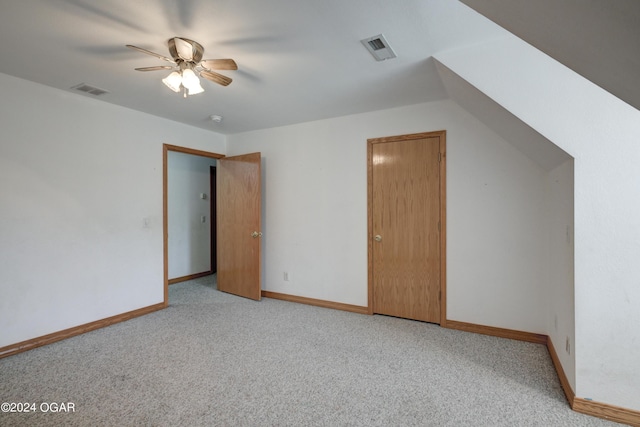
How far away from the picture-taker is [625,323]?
1779 mm

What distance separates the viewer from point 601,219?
1803mm

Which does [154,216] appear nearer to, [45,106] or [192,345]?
[45,106]

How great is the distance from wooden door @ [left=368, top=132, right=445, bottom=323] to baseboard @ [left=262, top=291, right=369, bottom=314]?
0.19m

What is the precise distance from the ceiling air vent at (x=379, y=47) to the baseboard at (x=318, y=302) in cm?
267

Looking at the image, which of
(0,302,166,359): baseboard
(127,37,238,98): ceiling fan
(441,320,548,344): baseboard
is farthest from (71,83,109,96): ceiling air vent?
(441,320,548,344): baseboard

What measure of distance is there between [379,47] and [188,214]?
179 inches

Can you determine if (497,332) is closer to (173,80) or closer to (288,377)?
(288,377)

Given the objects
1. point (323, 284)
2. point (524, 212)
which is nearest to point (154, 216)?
A: point (323, 284)

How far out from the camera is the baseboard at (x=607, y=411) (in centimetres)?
176

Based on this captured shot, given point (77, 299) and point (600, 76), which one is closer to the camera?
point (600, 76)

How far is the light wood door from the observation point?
4137mm

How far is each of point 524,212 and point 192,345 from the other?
10.9ft

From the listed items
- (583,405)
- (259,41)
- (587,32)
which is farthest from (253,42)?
(583,405)

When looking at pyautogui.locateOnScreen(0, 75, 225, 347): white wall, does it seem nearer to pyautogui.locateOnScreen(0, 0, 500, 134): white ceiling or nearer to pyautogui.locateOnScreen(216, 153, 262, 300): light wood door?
pyautogui.locateOnScreen(0, 0, 500, 134): white ceiling
